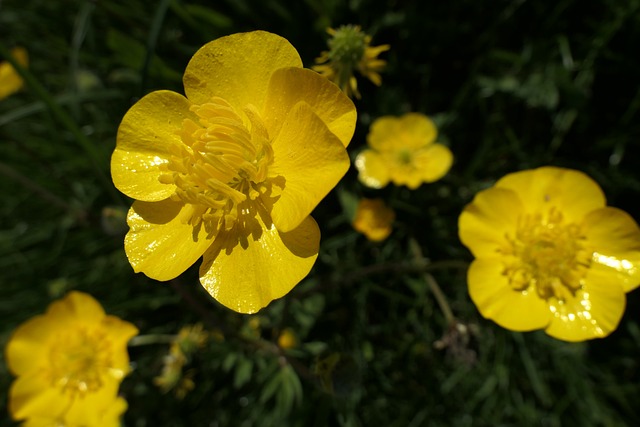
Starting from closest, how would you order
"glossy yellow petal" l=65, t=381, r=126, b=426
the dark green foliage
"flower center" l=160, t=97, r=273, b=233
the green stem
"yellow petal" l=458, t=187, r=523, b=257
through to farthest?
"flower center" l=160, t=97, r=273, b=233, "yellow petal" l=458, t=187, r=523, b=257, the green stem, "glossy yellow petal" l=65, t=381, r=126, b=426, the dark green foliage

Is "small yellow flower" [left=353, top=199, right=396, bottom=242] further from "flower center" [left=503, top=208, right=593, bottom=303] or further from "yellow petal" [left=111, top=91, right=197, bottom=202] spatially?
"yellow petal" [left=111, top=91, right=197, bottom=202]


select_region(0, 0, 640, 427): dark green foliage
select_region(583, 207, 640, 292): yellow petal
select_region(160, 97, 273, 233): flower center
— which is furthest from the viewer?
select_region(0, 0, 640, 427): dark green foliage

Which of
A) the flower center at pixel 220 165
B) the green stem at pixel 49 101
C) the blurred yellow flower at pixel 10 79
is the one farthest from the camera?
the blurred yellow flower at pixel 10 79

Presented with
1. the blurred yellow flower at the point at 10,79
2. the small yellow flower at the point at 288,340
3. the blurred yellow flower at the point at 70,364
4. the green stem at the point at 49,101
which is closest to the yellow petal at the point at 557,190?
the small yellow flower at the point at 288,340

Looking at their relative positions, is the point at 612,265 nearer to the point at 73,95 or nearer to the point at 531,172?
the point at 531,172

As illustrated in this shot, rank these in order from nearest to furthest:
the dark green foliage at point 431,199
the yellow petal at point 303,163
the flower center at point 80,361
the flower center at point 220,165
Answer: the yellow petal at point 303,163
the flower center at point 220,165
the flower center at point 80,361
the dark green foliage at point 431,199

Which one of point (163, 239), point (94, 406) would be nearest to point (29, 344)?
point (94, 406)

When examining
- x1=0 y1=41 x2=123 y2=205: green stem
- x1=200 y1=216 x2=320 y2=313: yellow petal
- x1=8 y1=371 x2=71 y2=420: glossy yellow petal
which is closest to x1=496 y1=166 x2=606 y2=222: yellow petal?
x1=200 y1=216 x2=320 y2=313: yellow petal

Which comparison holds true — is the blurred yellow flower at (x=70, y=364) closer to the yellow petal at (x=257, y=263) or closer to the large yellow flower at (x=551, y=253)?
the yellow petal at (x=257, y=263)
